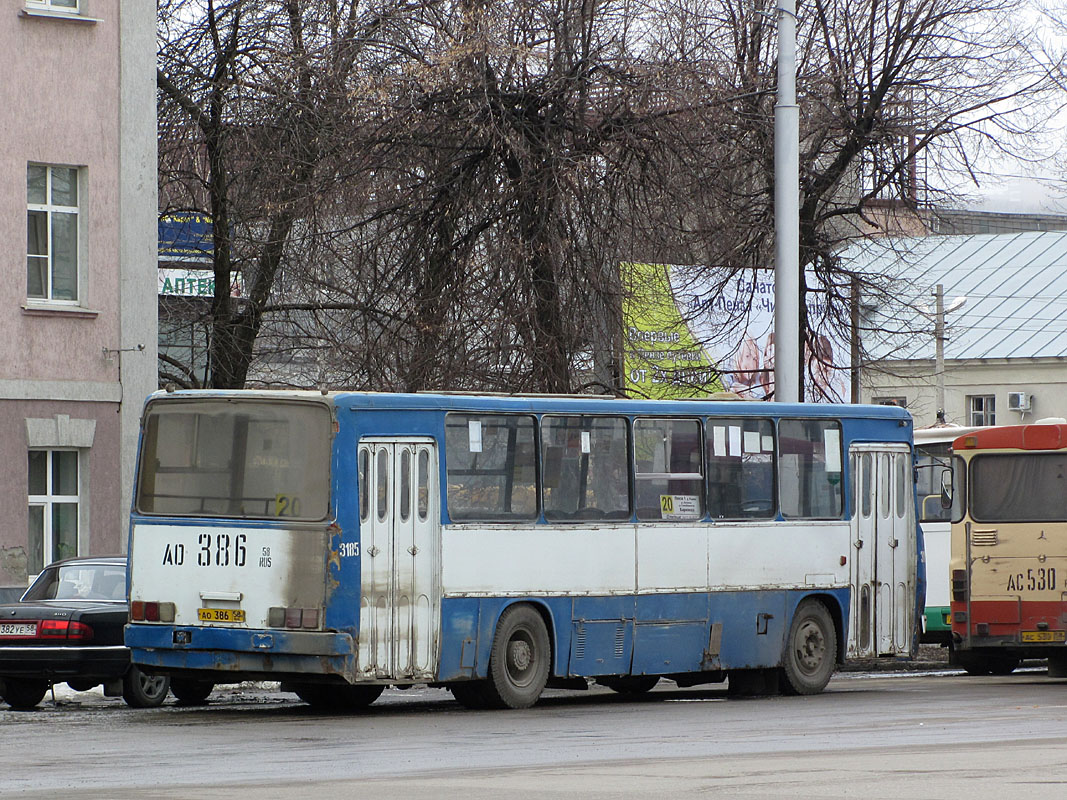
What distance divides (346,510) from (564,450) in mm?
2430

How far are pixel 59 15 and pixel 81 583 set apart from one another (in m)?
9.36

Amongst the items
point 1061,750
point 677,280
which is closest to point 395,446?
point 1061,750

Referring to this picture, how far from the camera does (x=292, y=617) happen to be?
15.5m

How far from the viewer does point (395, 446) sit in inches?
628

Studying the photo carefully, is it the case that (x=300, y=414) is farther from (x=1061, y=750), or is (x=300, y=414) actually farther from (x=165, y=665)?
(x=1061, y=750)

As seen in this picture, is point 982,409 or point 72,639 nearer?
point 72,639

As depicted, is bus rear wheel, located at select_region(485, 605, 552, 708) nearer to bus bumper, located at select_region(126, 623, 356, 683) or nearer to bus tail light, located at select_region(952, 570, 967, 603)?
bus bumper, located at select_region(126, 623, 356, 683)

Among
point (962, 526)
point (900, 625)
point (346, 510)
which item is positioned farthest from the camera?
point (962, 526)

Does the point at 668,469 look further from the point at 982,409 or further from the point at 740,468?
the point at 982,409

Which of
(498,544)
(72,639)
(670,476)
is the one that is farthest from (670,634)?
(72,639)

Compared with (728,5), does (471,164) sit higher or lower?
lower

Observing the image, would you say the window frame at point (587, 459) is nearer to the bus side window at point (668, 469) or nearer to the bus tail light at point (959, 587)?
the bus side window at point (668, 469)

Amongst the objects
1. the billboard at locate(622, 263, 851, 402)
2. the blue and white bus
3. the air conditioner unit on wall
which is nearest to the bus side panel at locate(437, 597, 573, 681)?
the blue and white bus

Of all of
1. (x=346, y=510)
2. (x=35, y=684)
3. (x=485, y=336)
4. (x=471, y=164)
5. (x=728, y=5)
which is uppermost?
(x=728, y=5)
